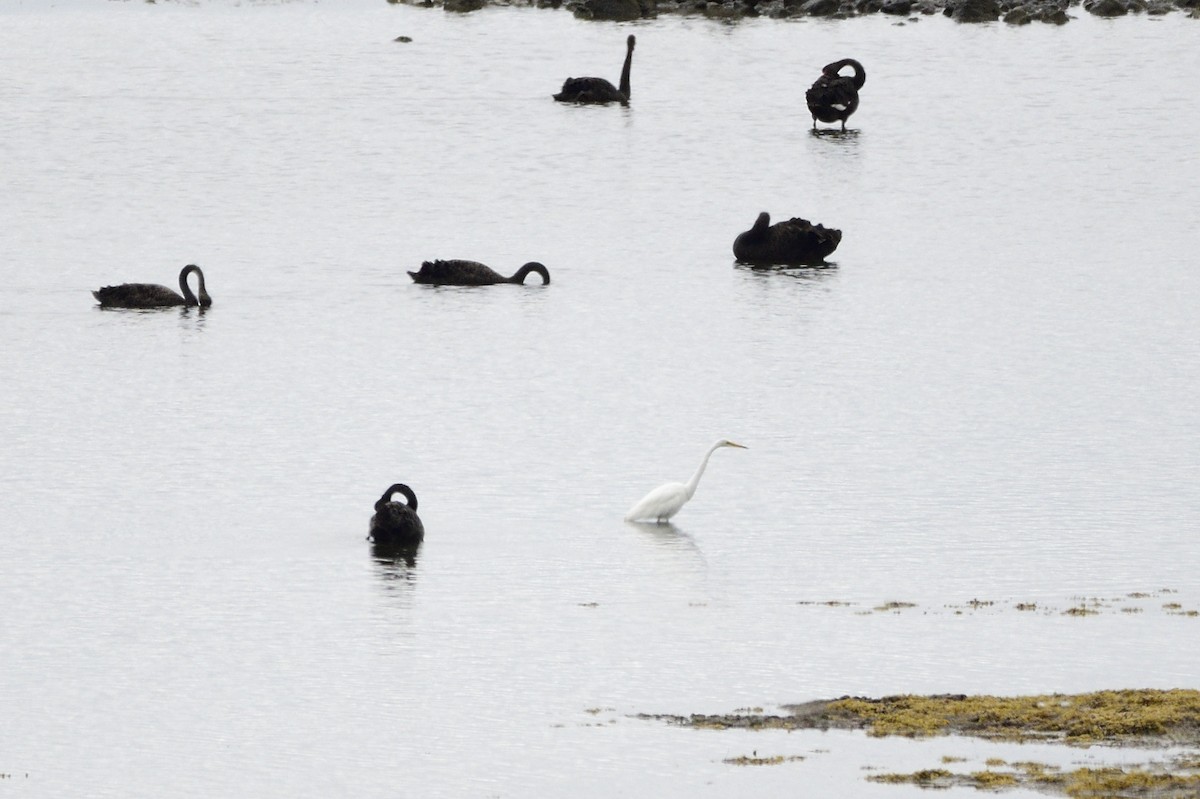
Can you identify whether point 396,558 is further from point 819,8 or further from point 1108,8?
point 1108,8

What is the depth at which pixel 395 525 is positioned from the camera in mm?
16859

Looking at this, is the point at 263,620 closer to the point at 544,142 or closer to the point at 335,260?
the point at 335,260

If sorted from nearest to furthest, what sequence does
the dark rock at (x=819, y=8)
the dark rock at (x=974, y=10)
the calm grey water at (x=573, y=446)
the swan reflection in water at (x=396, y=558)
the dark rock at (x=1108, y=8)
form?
the calm grey water at (x=573, y=446) → the swan reflection in water at (x=396, y=558) → the dark rock at (x=974, y=10) → the dark rock at (x=1108, y=8) → the dark rock at (x=819, y=8)

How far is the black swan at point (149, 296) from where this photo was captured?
29.7m

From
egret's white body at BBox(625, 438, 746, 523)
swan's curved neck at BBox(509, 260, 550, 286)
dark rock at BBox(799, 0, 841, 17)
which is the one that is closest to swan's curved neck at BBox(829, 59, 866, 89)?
swan's curved neck at BBox(509, 260, 550, 286)

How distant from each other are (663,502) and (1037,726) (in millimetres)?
6410

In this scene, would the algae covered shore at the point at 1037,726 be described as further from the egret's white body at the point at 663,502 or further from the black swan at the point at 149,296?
the black swan at the point at 149,296

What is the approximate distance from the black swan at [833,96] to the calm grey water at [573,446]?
0.94m

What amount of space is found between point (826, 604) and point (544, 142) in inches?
1409

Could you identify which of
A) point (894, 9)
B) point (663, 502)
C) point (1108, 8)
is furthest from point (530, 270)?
point (1108, 8)

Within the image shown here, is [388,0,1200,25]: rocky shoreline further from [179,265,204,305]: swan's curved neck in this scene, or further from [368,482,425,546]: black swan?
[368,482,425,546]: black swan

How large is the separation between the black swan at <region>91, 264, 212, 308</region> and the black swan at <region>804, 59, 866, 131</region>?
921 inches

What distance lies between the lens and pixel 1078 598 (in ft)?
50.6

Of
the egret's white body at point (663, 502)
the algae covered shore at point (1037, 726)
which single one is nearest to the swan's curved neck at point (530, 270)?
the egret's white body at point (663, 502)
